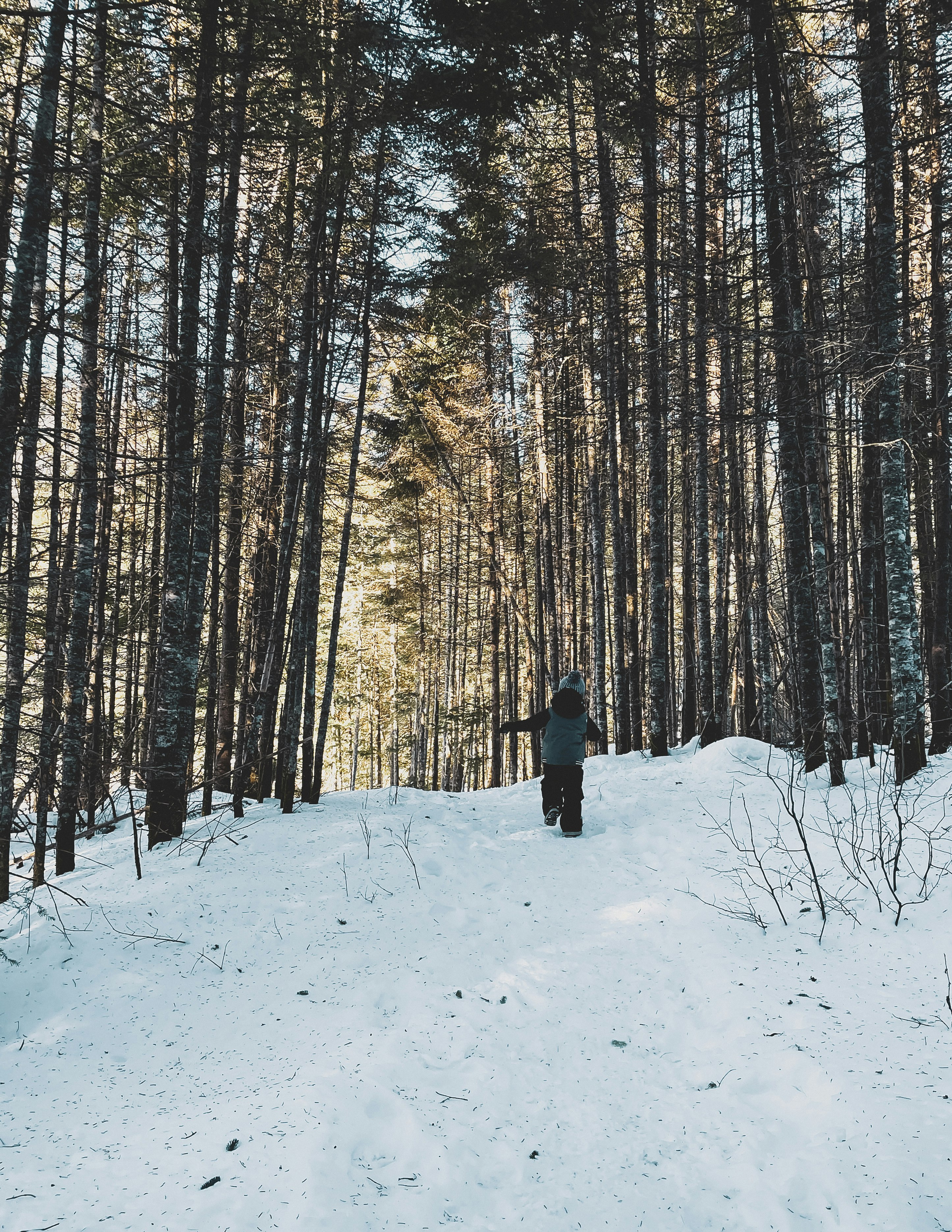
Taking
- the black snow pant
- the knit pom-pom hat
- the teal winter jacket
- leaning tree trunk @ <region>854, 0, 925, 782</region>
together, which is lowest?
the black snow pant

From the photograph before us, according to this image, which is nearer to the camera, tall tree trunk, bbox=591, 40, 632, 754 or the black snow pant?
the black snow pant

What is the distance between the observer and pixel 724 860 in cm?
562

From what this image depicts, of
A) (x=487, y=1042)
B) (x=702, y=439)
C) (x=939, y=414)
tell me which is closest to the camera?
(x=487, y=1042)

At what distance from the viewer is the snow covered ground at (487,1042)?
8.50 ft

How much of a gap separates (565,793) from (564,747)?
556 millimetres

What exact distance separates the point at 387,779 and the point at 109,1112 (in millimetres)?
35862

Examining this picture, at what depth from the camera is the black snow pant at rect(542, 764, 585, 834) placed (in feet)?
24.5

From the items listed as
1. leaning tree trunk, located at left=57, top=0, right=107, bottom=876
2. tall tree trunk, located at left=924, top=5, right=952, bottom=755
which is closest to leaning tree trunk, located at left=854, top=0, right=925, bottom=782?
tall tree trunk, located at left=924, top=5, right=952, bottom=755

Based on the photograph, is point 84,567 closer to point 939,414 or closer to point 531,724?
point 531,724

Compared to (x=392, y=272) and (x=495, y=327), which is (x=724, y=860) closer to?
(x=392, y=272)

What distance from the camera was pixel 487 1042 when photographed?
366cm

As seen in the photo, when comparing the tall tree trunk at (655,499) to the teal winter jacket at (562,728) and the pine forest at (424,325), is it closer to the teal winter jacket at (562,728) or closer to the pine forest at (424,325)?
the pine forest at (424,325)

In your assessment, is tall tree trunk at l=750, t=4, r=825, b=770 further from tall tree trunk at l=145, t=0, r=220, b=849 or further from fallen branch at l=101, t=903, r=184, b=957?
fallen branch at l=101, t=903, r=184, b=957

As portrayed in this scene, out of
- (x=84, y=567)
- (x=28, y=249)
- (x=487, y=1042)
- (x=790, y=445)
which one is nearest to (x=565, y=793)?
(x=487, y=1042)
